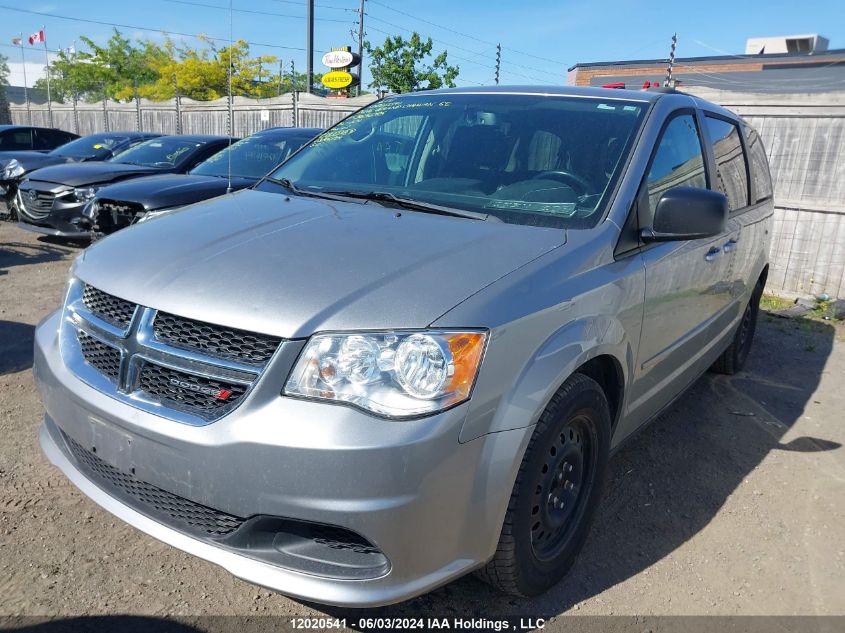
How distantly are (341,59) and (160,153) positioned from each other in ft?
46.2

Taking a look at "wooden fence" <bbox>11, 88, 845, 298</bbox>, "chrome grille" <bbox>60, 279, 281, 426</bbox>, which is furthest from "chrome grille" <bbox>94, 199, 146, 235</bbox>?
"wooden fence" <bbox>11, 88, 845, 298</bbox>

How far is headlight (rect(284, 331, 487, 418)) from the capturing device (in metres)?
1.91

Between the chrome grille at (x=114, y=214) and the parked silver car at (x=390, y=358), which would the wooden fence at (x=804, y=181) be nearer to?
the parked silver car at (x=390, y=358)

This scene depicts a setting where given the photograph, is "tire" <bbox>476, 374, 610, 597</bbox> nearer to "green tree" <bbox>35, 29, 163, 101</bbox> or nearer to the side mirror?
the side mirror

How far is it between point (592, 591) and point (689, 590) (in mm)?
412

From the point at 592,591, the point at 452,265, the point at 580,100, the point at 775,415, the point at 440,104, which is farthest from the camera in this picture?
the point at 775,415

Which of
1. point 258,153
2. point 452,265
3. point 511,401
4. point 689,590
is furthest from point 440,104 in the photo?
point 258,153

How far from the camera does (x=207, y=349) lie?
2.04m

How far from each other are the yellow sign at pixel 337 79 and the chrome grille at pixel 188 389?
67.3 feet

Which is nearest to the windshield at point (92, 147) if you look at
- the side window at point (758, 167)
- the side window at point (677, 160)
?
the side window at point (758, 167)

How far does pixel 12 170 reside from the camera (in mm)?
10281

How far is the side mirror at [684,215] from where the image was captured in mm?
2764

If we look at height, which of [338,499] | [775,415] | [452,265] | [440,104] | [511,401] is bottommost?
[775,415]

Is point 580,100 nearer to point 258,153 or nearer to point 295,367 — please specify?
point 295,367
